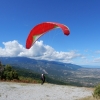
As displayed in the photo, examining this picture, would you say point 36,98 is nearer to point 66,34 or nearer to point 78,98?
point 78,98

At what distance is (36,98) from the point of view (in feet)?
63.0

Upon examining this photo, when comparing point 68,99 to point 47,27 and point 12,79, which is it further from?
point 12,79

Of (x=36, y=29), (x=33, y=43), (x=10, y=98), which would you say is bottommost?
(x=10, y=98)

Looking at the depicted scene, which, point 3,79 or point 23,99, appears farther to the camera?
point 3,79

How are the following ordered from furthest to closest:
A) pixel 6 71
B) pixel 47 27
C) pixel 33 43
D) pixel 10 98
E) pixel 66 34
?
pixel 6 71
pixel 10 98
pixel 33 43
pixel 47 27
pixel 66 34

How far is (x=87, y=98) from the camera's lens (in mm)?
19688

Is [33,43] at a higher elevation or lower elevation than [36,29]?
lower

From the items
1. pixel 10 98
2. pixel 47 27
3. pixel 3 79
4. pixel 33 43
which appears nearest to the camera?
pixel 47 27

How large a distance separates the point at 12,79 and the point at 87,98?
17.7 m

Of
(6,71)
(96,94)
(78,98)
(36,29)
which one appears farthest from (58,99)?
(6,71)

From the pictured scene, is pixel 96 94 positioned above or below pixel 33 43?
below

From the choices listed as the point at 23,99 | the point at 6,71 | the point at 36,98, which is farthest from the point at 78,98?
the point at 6,71

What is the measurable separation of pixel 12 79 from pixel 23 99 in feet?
53.1

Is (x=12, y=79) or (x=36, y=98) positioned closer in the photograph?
(x=36, y=98)
